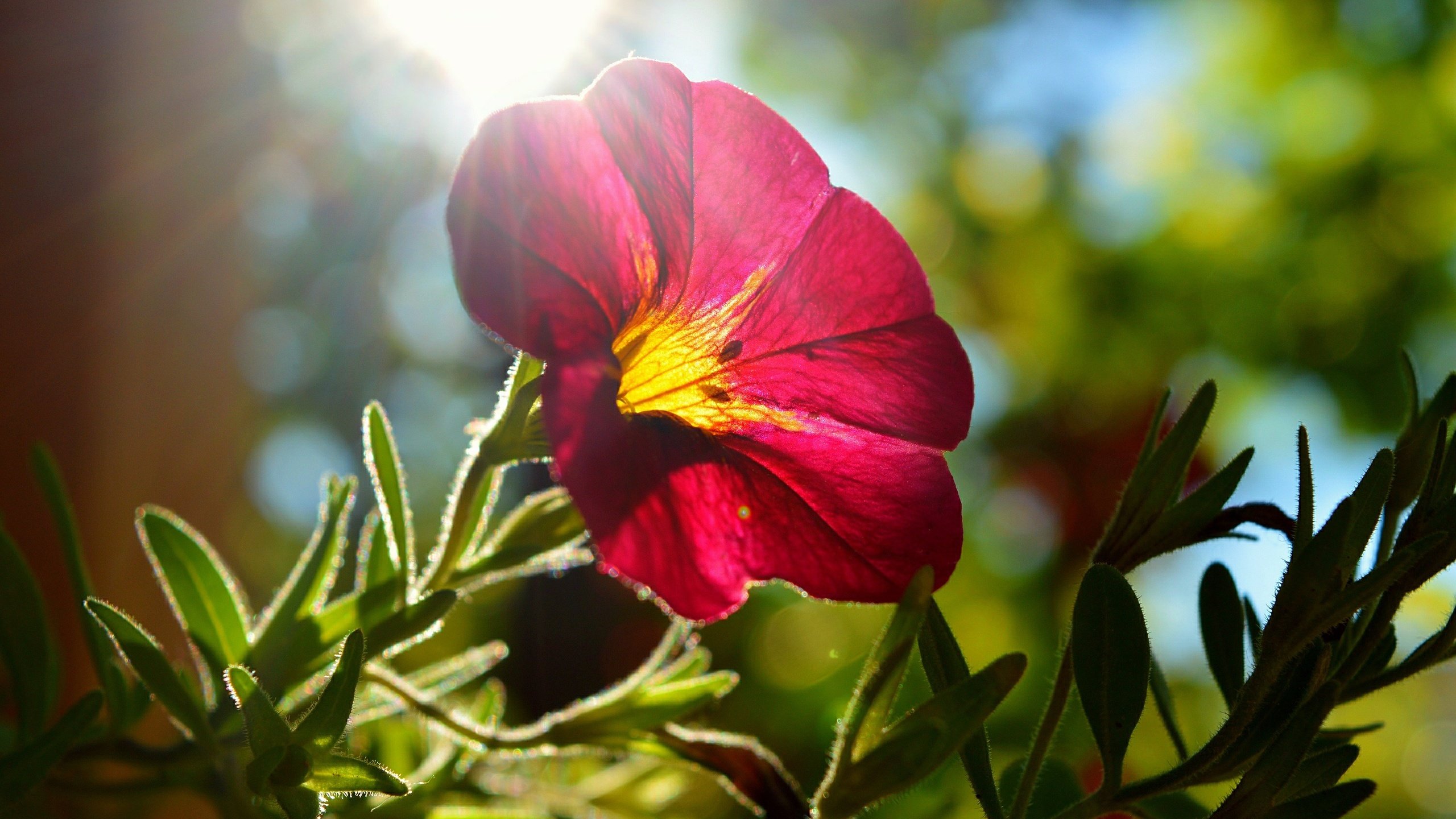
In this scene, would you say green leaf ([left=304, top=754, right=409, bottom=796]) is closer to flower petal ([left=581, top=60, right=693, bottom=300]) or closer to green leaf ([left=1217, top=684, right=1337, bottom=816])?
flower petal ([left=581, top=60, right=693, bottom=300])

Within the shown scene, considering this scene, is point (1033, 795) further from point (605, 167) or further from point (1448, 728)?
point (1448, 728)

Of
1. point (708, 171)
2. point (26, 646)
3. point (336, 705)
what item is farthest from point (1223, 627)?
point (26, 646)

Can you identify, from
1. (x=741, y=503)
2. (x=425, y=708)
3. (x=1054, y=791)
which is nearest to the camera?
(x=741, y=503)

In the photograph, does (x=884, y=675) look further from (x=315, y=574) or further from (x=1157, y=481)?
(x=315, y=574)

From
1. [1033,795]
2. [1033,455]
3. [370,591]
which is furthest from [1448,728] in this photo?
[370,591]

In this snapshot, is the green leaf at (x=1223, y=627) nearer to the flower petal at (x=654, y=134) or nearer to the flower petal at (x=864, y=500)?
the flower petal at (x=864, y=500)

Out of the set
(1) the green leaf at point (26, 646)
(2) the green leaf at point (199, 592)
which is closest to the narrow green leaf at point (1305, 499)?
(2) the green leaf at point (199, 592)

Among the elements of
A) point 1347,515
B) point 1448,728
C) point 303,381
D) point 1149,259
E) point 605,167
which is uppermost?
point 1149,259
